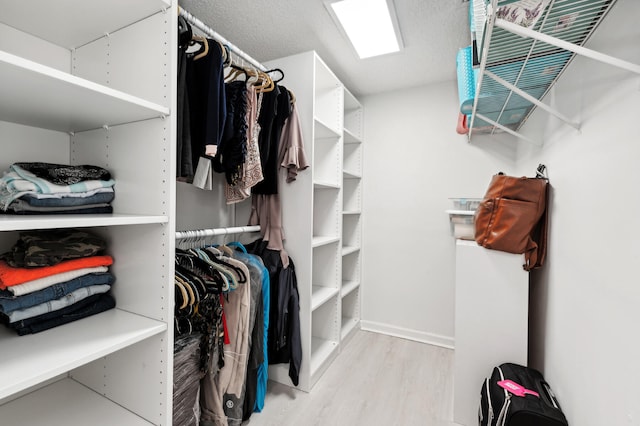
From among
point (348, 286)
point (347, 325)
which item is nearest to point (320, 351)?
point (347, 325)

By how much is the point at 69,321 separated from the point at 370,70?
98.7 inches

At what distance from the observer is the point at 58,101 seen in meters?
0.82

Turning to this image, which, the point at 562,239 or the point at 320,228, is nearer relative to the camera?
the point at 562,239

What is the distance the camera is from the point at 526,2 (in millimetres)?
875

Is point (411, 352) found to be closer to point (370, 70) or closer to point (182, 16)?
point (370, 70)

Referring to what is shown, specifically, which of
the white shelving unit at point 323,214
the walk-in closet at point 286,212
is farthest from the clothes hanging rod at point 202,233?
the white shelving unit at point 323,214

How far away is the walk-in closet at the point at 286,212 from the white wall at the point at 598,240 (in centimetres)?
1

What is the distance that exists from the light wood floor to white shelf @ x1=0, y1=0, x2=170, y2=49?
1994 mm

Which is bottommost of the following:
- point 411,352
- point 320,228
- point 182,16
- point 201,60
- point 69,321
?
point 411,352

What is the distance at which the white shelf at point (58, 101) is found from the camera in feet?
2.15

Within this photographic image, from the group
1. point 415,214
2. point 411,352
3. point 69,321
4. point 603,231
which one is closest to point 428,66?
point 415,214

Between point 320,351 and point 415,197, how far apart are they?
5.38 feet

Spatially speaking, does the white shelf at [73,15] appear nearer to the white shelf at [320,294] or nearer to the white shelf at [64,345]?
the white shelf at [64,345]

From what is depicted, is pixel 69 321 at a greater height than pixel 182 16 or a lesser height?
lesser
